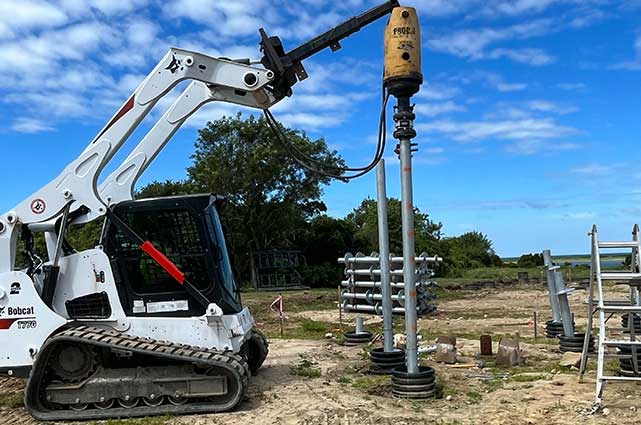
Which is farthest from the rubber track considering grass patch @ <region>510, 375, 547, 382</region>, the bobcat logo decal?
grass patch @ <region>510, 375, 547, 382</region>

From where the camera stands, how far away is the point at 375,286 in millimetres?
12133

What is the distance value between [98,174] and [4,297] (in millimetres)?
1932

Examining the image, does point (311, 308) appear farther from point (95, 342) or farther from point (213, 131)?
point (95, 342)

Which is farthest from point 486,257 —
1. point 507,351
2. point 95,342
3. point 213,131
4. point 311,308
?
point 95,342

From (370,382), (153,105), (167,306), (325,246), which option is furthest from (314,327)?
(325,246)

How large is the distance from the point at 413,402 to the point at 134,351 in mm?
3440

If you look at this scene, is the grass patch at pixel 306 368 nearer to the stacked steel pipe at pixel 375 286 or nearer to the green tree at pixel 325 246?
the stacked steel pipe at pixel 375 286

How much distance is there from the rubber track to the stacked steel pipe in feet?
14.7

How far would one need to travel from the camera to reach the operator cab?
812 cm

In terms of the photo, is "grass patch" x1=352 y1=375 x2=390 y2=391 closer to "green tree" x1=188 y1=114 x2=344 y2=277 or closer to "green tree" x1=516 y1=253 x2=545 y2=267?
"green tree" x1=188 y1=114 x2=344 y2=277

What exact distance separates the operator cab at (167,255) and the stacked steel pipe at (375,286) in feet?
13.6

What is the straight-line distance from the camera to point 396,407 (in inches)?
297

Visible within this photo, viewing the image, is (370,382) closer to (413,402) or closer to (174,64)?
(413,402)

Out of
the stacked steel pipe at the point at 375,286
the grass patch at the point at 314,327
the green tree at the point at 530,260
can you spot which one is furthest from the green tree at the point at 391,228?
the stacked steel pipe at the point at 375,286
